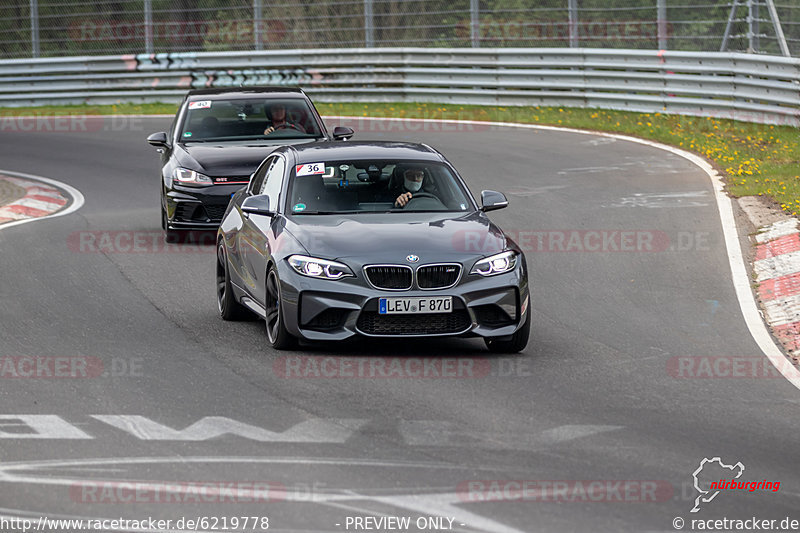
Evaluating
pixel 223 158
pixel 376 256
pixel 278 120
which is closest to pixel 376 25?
pixel 278 120

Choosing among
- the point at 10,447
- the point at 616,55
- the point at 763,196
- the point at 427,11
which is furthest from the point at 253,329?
the point at 427,11

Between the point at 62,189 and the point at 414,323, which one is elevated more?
the point at 62,189

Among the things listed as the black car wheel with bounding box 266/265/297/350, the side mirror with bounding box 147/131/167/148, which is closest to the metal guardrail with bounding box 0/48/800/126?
the side mirror with bounding box 147/131/167/148

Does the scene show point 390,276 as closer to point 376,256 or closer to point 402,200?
point 376,256

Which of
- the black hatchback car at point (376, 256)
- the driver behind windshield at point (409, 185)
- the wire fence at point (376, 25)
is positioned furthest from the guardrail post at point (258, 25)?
the driver behind windshield at point (409, 185)

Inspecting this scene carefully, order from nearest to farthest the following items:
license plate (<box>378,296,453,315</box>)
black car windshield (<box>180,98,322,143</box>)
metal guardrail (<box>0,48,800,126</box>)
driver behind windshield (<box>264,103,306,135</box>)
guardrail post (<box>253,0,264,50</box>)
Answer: license plate (<box>378,296,453,315</box>)
black car windshield (<box>180,98,322,143</box>)
driver behind windshield (<box>264,103,306,135</box>)
metal guardrail (<box>0,48,800,126</box>)
guardrail post (<box>253,0,264,50</box>)

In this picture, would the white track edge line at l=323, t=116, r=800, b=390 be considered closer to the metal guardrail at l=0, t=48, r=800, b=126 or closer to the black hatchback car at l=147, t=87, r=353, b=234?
the metal guardrail at l=0, t=48, r=800, b=126

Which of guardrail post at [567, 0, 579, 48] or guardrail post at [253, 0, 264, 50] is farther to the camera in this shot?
guardrail post at [253, 0, 264, 50]

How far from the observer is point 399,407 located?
8469 millimetres

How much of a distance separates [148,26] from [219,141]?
52.9 feet

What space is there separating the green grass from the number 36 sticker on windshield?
6312 millimetres

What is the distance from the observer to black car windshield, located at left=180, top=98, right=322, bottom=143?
16484mm

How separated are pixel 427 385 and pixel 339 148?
3085 mm

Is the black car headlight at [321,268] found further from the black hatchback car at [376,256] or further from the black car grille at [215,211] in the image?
the black car grille at [215,211]
